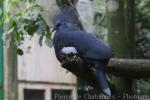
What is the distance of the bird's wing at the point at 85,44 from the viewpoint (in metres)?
2.82

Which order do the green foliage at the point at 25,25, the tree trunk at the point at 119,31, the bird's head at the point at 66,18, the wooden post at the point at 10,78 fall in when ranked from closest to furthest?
the bird's head at the point at 66,18 → the green foliage at the point at 25,25 → the tree trunk at the point at 119,31 → the wooden post at the point at 10,78

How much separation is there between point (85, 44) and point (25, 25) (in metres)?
0.95

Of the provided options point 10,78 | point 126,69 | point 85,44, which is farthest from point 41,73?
point 85,44

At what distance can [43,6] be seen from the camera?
3139 mm

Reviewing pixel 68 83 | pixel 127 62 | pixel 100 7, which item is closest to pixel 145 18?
pixel 100 7

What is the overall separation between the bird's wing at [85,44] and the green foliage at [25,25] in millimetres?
679

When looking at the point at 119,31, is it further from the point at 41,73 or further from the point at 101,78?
the point at 41,73

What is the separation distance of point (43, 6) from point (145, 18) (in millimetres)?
6049

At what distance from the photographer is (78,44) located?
9.46 ft


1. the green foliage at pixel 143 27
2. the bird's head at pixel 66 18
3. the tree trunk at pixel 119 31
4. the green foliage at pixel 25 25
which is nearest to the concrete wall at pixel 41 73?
the green foliage at pixel 143 27

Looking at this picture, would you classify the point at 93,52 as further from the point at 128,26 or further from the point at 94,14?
the point at 94,14

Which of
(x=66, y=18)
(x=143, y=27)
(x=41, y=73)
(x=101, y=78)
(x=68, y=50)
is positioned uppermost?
(x=143, y=27)

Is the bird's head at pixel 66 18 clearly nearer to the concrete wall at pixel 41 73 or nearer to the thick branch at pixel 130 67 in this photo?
the thick branch at pixel 130 67

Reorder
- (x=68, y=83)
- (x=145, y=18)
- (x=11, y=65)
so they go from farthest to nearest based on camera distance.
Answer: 1. (x=68, y=83)
2. (x=145, y=18)
3. (x=11, y=65)
